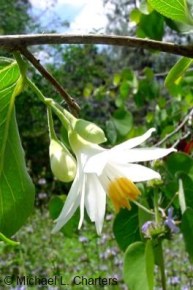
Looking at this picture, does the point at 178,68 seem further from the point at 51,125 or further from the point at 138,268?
the point at 138,268

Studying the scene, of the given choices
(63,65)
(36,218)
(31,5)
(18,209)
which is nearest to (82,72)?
(63,65)

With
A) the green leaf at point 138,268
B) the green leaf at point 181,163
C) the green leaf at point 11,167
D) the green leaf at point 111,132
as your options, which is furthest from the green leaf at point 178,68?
the green leaf at point 111,132

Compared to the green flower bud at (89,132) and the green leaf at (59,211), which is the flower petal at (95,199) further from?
the green leaf at (59,211)

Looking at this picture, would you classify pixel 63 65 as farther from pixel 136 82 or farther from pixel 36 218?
pixel 136 82

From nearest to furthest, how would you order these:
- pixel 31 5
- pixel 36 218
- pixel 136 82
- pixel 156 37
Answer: pixel 156 37 < pixel 136 82 < pixel 36 218 < pixel 31 5

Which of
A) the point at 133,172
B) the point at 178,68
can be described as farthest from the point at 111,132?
the point at 133,172

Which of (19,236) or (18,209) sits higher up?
(19,236)

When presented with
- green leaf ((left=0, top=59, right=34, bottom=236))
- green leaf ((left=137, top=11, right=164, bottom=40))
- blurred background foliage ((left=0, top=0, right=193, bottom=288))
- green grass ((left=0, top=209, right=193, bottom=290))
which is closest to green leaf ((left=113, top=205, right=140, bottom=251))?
blurred background foliage ((left=0, top=0, right=193, bottom=288))
